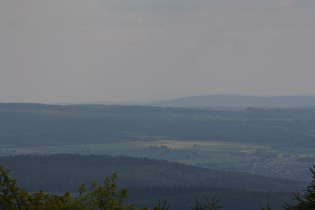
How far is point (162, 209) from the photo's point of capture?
3334 centimetres

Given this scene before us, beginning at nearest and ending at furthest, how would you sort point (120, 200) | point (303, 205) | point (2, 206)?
point (303, 205) < point (2, 206) < point (120, 200)

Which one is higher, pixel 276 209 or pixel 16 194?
pixel 16 194

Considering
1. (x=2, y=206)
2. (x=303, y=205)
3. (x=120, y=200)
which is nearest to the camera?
(x=303, y=205)

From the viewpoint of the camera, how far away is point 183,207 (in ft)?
643

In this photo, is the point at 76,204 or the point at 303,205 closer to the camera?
the point at 303,205

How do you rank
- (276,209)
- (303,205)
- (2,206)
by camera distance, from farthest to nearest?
(276,209), (2,206), (303,205)

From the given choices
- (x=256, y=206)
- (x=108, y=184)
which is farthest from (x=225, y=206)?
(x=108, y=184)

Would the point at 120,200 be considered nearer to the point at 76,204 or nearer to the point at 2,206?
the point at 76,204

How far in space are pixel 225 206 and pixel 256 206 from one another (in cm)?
882

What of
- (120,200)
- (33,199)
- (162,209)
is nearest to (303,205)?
(162,209)

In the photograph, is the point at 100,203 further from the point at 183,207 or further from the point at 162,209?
the point at 183,207

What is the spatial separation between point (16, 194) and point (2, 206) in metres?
1.25

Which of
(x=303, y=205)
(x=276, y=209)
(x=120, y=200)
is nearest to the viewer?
(x=303, y=205)

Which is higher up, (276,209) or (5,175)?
(5,175)
